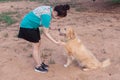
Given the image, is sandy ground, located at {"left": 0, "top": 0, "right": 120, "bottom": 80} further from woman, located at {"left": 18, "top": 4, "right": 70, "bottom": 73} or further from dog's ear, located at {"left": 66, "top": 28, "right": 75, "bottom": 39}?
dog's ear, located at {"left": 66, "top": 28, "right": 75, "bottom": 39}

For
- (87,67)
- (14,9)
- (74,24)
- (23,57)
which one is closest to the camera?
(87,67)

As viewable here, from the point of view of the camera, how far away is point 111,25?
8477 mm

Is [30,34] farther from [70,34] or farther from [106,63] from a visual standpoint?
[106,63]

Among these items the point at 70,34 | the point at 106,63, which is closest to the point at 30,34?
the point at 70,34

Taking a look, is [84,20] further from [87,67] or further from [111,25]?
[87,67]

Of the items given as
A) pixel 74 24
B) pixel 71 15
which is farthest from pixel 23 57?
pixel 71 15

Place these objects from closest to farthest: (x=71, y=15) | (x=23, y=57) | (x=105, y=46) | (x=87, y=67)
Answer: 1. (x=87, y=67)
2. (x=23, y=57)
3. (x=105, y=46)
4. (x=71, y=15)

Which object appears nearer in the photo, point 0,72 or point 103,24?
point 0,72

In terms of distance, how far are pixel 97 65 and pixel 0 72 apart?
1887 millimetres

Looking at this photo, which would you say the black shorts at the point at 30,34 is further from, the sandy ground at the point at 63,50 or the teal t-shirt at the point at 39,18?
the sandy ground at the point at 63,50

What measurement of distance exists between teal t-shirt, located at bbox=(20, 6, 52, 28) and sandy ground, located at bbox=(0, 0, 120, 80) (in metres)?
0.97

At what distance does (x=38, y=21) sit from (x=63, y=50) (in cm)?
163

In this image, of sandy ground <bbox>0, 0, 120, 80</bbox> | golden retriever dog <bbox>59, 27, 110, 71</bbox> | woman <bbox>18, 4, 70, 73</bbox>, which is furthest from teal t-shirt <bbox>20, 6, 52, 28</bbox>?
sandy ground <bbox>0, 0, 120, 80</bbox>

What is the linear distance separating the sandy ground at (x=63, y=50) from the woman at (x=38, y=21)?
0.37 meters
